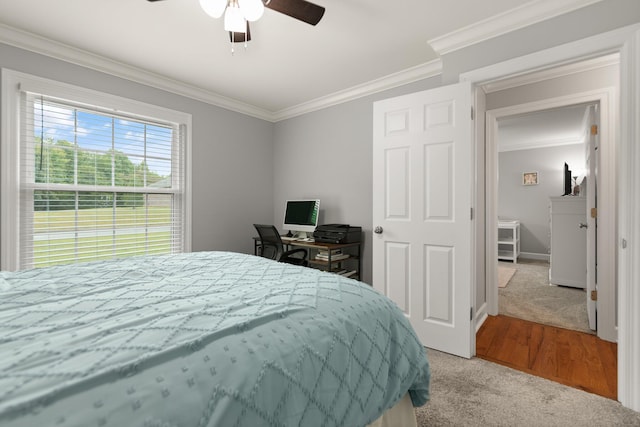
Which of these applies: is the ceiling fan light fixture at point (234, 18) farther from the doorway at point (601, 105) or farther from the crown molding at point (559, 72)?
the doorway at point (601, 105)

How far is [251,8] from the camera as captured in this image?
5.32 feet

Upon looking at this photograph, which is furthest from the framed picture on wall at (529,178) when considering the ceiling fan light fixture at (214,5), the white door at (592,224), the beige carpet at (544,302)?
the ceiling fan light fixture at (214,5)

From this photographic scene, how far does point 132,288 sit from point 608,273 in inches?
137

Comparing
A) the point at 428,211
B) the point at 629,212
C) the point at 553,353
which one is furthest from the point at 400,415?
the point at 553,353

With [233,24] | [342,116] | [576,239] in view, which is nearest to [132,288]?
[233,24]

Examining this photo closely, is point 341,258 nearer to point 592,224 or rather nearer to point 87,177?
point 592,224

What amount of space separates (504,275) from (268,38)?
4.75m

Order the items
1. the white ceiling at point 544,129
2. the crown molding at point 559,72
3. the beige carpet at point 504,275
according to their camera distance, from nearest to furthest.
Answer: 1. the crown molding at point 559,72
2. the beige carpet at point 504,275
3. the white ceiling at point 544,129

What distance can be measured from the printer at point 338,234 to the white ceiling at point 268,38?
5.12ft

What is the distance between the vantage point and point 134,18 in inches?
85.5

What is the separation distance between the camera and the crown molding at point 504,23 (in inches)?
76.1

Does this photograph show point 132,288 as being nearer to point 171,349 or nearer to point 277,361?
point 171,349

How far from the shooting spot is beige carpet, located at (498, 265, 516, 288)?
4.39m

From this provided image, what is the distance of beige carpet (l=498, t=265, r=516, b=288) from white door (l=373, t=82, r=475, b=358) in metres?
2.44
